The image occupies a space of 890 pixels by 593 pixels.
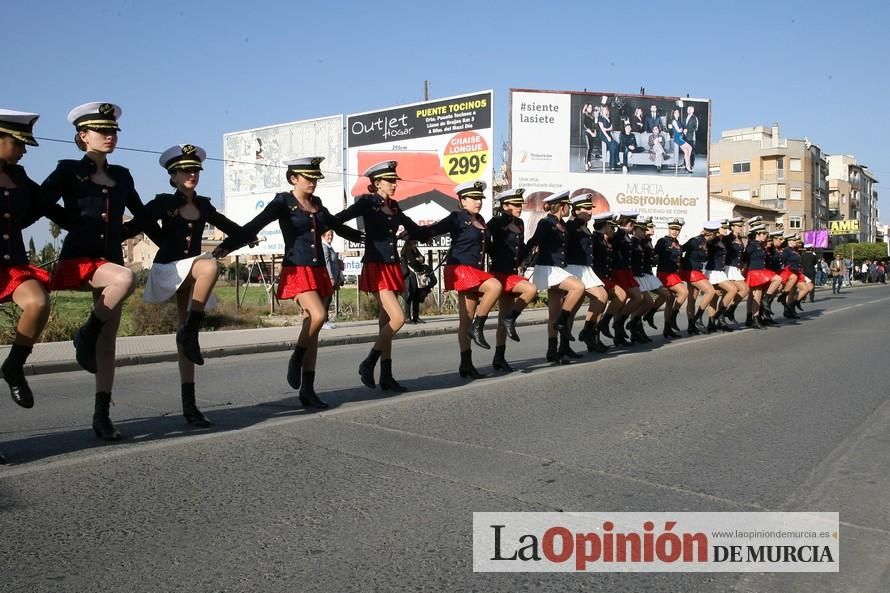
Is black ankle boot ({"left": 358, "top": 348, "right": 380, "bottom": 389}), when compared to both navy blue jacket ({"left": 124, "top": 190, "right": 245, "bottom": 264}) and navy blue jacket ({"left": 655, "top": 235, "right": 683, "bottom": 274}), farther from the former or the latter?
navy blue jacket ({"left": 655, "top": 235, "right": 683, "bottom": 274})

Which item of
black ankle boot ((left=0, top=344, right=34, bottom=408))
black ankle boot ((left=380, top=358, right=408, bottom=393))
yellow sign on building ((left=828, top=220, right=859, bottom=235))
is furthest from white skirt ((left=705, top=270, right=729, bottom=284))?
yellow sign on building ((left=828, top=220, right=859, bottom=235))

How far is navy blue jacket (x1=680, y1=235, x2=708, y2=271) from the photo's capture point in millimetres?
14547

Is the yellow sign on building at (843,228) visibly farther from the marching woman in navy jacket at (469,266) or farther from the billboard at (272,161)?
the marching woman in navy jacket at (469,266)

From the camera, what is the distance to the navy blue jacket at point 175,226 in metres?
5.91

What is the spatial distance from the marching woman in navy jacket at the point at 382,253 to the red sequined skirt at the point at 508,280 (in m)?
1.81

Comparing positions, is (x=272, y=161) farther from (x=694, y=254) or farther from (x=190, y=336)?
(x=190, y=336)

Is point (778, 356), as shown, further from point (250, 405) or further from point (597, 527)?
point (597, 527)

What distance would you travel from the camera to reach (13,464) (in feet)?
16.3

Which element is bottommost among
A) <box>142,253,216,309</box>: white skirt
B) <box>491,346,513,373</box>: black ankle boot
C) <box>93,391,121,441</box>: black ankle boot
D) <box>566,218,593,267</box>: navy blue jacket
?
<box>491,346,513,373</box>: black ankle boot

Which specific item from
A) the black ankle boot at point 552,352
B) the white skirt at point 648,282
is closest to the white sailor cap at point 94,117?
the black ankle boot at point 552,352

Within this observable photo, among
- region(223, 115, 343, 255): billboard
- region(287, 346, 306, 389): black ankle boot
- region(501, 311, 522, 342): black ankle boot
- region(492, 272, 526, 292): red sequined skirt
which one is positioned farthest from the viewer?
region(223, 115, 343, 255): billboard

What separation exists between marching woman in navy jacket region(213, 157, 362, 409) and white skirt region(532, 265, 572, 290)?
3.76m

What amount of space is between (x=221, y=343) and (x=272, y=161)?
16399 millimetres

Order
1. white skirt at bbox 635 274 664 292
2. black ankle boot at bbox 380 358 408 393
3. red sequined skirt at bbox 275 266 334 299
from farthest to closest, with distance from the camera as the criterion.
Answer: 1. white skirt at bbox 635 274 664 292
2. black ankle boot at bbox 380 358 408 393
3. red sequined skirt at bbox 275 266 334 299
